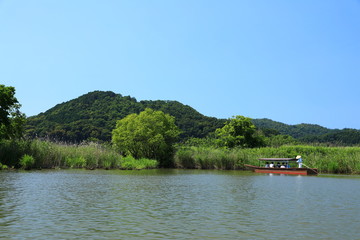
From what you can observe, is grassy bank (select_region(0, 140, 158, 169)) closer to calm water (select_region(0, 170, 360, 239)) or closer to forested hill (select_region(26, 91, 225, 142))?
calm water (select_region(0, 170, 360, 239))

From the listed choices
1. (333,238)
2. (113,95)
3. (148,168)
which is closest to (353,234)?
(333,238)

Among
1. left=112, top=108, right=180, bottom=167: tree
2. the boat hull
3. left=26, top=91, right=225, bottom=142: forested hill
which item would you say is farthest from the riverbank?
left=26, top=91, right=225, bottom=142: forested hill

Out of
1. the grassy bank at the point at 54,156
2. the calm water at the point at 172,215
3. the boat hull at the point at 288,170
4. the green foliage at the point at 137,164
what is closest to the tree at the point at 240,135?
Answer: the green foliage at the point at 137,164

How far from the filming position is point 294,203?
57.8ft

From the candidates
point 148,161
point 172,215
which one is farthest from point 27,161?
point 172,215

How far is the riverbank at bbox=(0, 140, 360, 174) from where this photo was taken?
3950 centimetres

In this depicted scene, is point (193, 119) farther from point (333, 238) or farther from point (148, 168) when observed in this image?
point (333, 238)

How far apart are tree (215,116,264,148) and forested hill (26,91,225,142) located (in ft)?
105

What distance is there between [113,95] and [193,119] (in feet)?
112

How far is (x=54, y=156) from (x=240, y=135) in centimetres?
3952

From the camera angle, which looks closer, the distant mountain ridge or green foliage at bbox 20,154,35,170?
green foliage at bbox 20,154,35,170

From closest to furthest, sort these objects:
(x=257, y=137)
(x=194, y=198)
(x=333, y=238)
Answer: (x=333, y=238), (x=194, y=198), (x=257, y=137)

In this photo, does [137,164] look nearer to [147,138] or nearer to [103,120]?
[147,138]

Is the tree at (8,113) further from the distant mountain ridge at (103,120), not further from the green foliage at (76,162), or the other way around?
the distant mountain ridge at (103,120)
